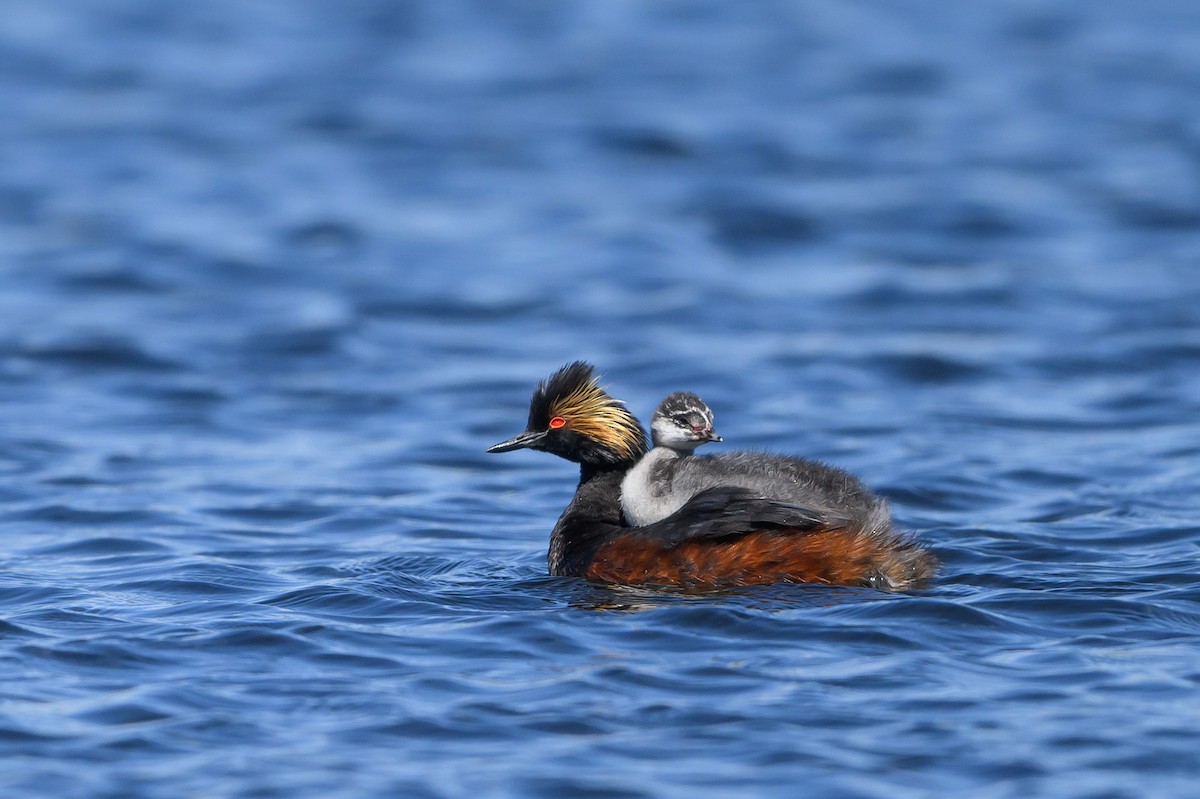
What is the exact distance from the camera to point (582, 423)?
896cm

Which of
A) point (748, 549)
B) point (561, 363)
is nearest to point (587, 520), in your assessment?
point (748, 549)

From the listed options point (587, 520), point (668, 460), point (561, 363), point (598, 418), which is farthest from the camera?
point (561, 363)

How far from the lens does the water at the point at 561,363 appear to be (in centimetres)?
626

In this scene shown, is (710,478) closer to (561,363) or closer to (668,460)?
(668,460)

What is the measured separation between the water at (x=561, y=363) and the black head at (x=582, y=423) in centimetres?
63

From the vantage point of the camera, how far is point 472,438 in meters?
12.1

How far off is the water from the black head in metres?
0.63

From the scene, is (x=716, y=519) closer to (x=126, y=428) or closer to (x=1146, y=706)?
(x=1146, y=706)

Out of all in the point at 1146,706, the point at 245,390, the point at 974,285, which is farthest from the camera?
the point at 974,285

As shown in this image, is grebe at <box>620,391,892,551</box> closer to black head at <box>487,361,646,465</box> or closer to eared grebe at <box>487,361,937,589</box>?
eared grebe at <box>487,361,937,589</box>

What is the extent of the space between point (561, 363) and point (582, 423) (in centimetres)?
478

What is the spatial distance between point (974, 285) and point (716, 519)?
342 inches

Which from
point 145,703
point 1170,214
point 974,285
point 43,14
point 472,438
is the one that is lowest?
point 145,703

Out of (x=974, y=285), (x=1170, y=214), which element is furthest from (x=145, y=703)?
(x=1170, y=214)
